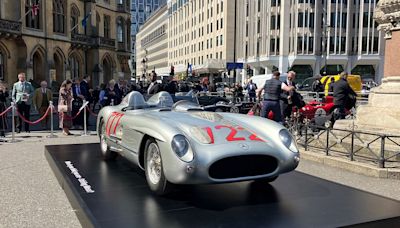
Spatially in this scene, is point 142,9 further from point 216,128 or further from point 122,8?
point 216,128

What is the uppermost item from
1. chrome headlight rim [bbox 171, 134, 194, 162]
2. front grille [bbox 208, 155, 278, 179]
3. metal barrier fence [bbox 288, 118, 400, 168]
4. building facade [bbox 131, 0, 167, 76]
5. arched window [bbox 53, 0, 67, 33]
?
building facade [bbox 131, 0, 167, 76]

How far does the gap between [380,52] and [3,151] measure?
55094mm

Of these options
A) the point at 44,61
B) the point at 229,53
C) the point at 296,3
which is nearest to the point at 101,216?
the point at 44,61

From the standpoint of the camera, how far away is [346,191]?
488 centimetres

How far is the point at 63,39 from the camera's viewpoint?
31734 mm

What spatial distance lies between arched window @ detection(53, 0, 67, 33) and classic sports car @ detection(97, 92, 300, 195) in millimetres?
29496

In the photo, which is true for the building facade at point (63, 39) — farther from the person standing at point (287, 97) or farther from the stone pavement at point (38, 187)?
the person standing at point (287, 97)

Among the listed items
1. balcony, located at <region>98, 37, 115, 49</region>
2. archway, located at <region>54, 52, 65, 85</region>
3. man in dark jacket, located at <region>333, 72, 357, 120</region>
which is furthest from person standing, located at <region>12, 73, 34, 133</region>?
balcony, located at <region>98, 37, 115, 49</region>

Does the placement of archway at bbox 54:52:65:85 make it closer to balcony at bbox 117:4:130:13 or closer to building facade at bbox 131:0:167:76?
balcony at bbox 117:4:130:13

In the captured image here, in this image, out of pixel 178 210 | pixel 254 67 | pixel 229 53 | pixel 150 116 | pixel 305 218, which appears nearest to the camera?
pixel 305 218

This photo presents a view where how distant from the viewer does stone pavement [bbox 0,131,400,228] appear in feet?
14.7

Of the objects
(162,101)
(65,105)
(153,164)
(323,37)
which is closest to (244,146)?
(153,164)

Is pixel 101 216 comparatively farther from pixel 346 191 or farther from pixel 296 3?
pixel 296 3

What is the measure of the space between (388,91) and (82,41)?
103ft
